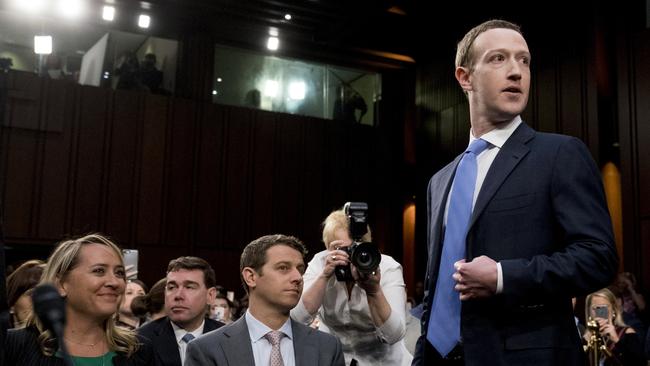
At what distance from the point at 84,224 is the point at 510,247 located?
9026 mm

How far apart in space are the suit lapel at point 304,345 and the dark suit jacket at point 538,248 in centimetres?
132

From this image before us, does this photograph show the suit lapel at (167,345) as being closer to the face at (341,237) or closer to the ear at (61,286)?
the ear at (61,286)

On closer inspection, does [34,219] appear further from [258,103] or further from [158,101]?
[258,103]

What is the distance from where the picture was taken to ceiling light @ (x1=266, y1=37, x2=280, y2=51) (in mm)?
11320

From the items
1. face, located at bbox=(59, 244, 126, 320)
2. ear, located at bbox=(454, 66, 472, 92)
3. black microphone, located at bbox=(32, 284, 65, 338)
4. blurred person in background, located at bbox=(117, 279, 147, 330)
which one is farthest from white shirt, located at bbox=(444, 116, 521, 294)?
blurred person in background, located at bbox=(117, 279, 147, 330)

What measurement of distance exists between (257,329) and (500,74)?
1554 millimetres

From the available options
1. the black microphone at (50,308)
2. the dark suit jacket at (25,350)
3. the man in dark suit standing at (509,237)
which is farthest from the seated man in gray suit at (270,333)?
the black microphone at (50,308)

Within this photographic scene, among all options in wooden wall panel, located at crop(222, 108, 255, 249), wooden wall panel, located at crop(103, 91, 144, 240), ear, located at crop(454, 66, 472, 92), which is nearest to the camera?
ear, located at crop(454, 66, 472, 92)

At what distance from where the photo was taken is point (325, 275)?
306 cm

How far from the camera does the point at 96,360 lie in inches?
109

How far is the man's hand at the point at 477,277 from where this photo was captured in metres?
1.53

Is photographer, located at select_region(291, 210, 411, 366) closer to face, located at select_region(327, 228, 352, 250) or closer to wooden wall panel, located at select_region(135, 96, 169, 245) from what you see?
face, located at select_region(327, 228, 352, 250)

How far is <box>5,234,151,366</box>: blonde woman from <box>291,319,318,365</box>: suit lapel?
586 millimetres

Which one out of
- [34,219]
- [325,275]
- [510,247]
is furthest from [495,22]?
[34,219]
